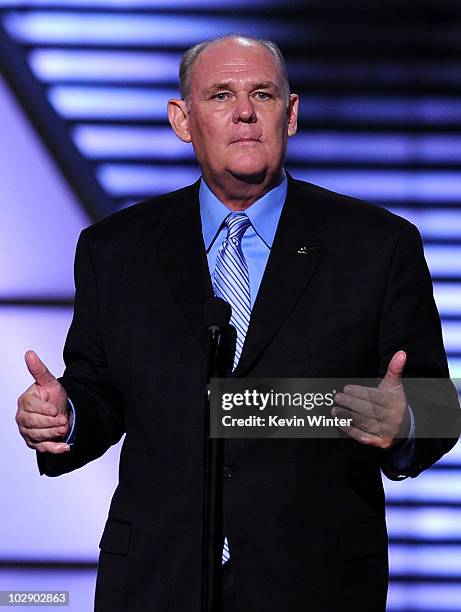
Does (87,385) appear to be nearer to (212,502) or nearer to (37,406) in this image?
(37,406)

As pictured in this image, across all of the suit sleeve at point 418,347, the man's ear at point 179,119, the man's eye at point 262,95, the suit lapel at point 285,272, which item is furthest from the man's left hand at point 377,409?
the man's ear at point 179,119

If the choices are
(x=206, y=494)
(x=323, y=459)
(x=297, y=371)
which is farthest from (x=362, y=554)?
(x=206, y=494)

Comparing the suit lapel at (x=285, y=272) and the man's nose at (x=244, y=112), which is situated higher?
the man's nose at (x=244, y=112)

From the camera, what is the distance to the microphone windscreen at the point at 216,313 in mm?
Result: 1689

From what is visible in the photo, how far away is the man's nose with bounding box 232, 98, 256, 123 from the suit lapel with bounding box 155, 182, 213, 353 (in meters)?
0.22

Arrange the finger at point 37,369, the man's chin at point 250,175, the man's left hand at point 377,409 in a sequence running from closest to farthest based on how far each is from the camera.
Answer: the man's left hand at point 377,409
the finger at point 37,369
the man's chin at point 250,175

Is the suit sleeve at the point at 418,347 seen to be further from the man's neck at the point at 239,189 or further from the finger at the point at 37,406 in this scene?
the finger at the point at 37,406

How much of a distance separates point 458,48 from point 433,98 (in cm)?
16

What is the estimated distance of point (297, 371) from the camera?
202 cm

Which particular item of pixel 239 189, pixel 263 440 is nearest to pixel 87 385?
pixel 263 440

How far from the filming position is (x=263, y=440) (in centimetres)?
200

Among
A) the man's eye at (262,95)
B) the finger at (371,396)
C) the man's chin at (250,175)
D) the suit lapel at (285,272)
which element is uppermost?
the man's eye at (262,95)

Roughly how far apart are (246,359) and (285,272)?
0.64 feet

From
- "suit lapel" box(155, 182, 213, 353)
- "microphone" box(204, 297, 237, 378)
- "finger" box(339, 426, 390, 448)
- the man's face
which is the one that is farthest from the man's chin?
"finger" box(339, 426, 390, 448)
